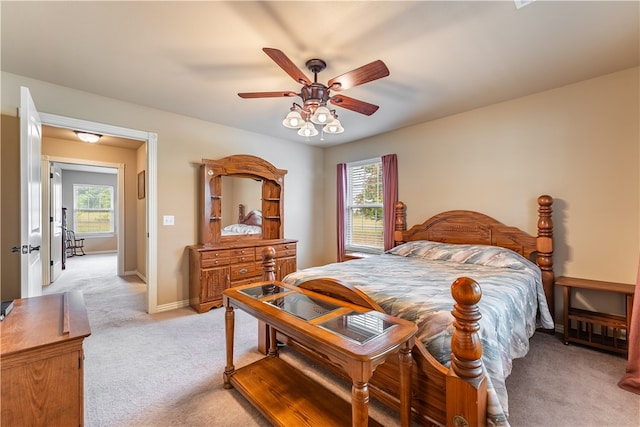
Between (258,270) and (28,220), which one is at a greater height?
(28,220)

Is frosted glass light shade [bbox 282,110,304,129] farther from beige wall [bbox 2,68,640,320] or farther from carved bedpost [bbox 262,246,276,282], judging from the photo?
beige wall [bbox 2,68,640,320]

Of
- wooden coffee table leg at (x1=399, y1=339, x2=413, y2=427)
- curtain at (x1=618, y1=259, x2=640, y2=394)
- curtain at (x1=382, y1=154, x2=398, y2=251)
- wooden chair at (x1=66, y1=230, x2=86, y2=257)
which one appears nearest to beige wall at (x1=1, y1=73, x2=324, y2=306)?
curtain at (x1=382, y1=154, x2=398, y2=251)

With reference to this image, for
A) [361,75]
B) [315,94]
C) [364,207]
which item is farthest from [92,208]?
[361,75]

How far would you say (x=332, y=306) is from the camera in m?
1.72

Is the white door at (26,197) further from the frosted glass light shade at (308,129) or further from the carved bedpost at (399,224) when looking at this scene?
the carved bedpost at (399,224)

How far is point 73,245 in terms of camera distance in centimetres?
773

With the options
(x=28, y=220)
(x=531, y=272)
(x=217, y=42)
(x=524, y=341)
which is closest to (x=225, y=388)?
(x=28, y=220)

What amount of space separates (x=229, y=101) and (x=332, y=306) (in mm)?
2627

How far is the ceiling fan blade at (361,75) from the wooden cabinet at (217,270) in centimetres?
252

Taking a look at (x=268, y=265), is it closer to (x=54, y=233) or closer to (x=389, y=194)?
(x=389, y=194)

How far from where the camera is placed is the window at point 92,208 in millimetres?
8055

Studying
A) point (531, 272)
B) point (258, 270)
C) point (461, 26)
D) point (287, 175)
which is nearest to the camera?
point (461, 26)

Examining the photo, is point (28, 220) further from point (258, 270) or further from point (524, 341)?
point (524, 341)

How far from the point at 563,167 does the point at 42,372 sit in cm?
423
